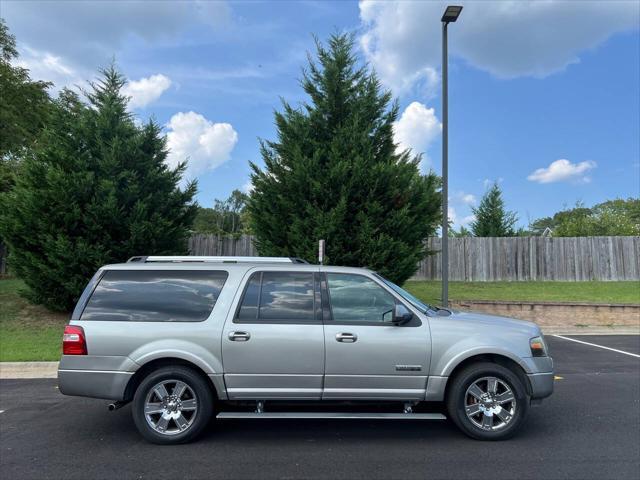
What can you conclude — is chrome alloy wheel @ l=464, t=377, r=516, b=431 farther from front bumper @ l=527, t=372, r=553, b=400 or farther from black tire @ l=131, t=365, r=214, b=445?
black tire @ l=131, t=365, r=214, b=445

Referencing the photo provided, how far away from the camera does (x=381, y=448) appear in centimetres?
461

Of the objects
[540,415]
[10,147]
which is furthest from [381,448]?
[10,147]

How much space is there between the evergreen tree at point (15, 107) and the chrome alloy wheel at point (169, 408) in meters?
20.5

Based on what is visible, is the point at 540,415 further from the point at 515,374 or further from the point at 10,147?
the point at 10,147

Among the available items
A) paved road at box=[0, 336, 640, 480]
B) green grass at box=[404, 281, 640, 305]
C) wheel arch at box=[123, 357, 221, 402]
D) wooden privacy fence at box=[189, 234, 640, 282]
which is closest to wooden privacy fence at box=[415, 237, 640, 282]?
wooden privacy fence at box=[189, 234, 640, 282]

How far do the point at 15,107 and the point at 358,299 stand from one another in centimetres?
2373

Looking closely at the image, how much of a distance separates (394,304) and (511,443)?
5.78 feet

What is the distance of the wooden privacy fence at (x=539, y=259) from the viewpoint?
67.1ft

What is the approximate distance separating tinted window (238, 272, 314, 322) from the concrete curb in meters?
4.94

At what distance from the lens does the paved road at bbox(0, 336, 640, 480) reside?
4.06 metres

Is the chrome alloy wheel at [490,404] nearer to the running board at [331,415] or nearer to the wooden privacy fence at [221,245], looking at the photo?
the running board at [331,415]

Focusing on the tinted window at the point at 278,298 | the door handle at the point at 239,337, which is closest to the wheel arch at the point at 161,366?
the door handle at the point at 239,337

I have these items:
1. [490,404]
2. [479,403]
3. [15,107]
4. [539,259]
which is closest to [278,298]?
[479,403]

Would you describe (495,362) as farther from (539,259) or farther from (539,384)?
(539,259)
